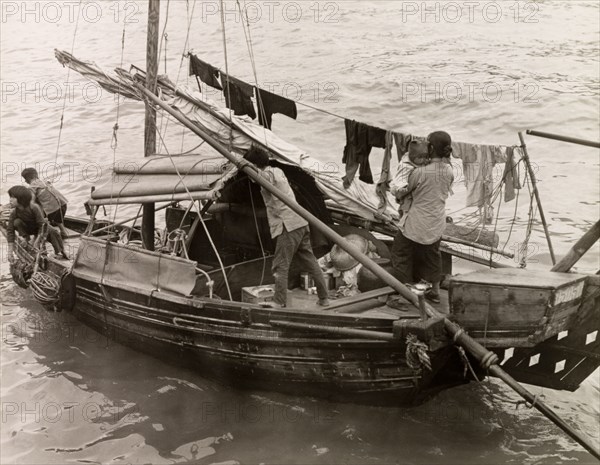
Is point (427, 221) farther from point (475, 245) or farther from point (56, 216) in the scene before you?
point (56, 216)

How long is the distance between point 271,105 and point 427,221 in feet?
13.0

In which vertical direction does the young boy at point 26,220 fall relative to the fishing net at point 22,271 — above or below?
above

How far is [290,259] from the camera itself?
291 inches

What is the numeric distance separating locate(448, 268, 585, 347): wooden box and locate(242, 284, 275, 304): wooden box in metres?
2.49

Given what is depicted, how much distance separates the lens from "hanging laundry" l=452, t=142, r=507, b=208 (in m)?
7.64

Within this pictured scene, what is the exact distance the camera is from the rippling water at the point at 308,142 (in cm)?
707

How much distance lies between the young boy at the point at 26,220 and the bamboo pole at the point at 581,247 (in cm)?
677

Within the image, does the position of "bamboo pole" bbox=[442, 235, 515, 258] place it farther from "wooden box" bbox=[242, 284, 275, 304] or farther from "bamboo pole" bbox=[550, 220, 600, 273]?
"wooden box" bbox=[242, 284, 275, 304]

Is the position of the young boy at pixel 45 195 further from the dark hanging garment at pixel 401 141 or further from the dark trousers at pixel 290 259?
the dark hanging garment at pixel 401 141

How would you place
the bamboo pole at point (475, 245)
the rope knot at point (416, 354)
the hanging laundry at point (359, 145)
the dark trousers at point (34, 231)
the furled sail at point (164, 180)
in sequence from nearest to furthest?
1. the rope knot at point (416, 354)
2. the furled sail at point (164, 180)
3. the bamboo pole at point (475, 245)
4. the hanging laundry at point (359, 145)
5. the dark trousers at point (34, 231)

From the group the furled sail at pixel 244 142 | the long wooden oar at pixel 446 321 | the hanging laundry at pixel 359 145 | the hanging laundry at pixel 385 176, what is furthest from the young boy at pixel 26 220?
the hanging laundry at pixel 385 176

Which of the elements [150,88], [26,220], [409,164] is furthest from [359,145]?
[26,220]

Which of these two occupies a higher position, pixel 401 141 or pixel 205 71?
pixel 205 71

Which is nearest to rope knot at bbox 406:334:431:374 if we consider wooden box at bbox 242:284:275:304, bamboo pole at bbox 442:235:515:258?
wooden box at bbox 242:284:275:304
